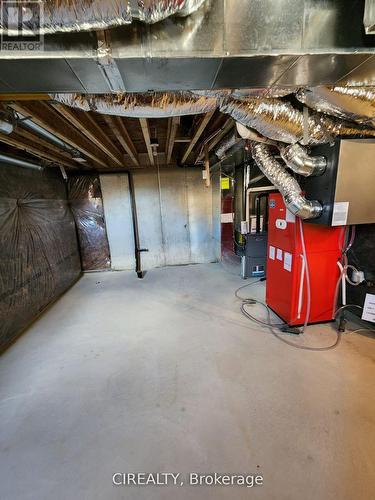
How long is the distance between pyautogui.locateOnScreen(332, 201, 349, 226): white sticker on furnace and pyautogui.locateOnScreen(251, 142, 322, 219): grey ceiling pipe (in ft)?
0.39

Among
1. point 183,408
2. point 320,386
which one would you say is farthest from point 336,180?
point 183,408

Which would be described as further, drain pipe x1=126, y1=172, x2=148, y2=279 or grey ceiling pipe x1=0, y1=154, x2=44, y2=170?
drain pipe x1=126, y1=172, x2=148, y2=279

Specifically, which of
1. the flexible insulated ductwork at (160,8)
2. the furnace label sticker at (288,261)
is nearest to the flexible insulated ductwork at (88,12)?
the flexible insulated ductwork at (160,8)

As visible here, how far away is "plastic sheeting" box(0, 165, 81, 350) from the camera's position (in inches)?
95.7

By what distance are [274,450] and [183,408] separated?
0.59 m

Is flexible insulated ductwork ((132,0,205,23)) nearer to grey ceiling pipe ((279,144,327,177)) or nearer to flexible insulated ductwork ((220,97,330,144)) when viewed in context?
flexible insulated ductwork ((220,97,330,144))

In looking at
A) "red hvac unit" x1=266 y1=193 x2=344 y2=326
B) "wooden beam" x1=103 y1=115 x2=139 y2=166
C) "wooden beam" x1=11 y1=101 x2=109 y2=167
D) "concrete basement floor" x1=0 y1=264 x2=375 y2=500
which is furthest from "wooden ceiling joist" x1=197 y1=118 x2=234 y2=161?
"concrete basement floor" x1=0 y1=264 x2=375 y2=500

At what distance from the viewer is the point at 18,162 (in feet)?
9.19

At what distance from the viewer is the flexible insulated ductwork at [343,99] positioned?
1273mm

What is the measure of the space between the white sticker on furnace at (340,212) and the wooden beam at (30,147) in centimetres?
327

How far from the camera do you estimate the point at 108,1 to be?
78 centimetres

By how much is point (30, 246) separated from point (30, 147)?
1.26m

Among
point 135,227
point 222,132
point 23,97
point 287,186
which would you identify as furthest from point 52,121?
point 135,227

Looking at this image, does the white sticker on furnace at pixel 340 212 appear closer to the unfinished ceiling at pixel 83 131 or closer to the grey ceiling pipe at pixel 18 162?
→ the unfinished ceiling at pixel 83 131
